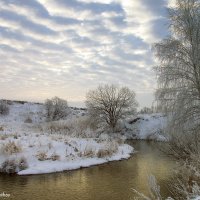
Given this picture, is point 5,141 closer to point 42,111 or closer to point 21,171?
point 21,171

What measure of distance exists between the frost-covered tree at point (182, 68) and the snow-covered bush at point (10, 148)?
29.7ft

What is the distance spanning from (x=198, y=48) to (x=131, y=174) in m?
7.96

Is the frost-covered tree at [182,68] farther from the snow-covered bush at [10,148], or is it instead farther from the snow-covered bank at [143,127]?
the snow-covered bank at [143,127]

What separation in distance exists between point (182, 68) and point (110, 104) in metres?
32.5

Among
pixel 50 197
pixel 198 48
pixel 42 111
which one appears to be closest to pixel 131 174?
pixel 50 197

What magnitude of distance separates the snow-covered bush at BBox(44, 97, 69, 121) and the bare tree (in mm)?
12158

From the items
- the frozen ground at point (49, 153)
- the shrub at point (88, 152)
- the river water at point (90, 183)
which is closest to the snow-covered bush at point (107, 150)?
the frozen ground at point (49, 153)

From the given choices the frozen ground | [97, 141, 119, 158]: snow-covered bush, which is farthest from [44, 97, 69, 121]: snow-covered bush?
[97, 141, 119, 158]: snow-covered bush

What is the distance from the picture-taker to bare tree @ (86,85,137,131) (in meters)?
50.0

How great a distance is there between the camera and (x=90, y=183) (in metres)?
16.8

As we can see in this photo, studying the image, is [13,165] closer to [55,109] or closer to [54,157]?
[54,157]

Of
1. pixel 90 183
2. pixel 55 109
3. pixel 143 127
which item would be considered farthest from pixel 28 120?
pixel 90 183

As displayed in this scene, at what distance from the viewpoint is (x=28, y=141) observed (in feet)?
74.5

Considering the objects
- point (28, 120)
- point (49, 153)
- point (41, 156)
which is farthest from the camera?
point (28, 120)
